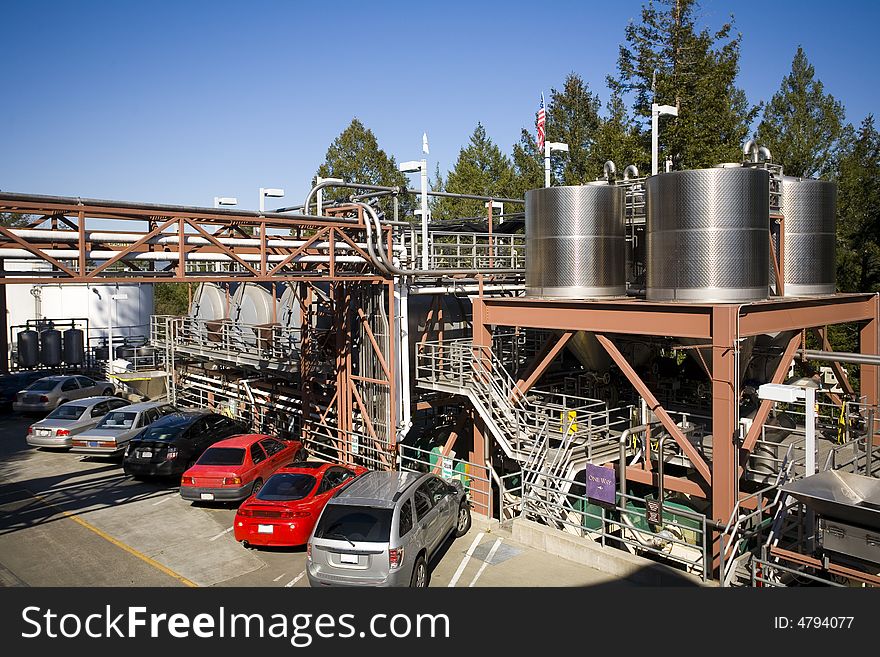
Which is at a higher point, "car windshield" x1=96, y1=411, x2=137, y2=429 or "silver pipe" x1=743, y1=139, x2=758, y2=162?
"silver pipe" x1=743, y1=139, x2=758, y2=162

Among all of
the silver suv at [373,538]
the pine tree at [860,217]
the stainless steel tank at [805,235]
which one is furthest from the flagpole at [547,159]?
the pine tree at [860,217]

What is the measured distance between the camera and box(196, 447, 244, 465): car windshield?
1603cm

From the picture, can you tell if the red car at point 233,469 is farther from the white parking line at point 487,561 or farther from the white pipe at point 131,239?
the white parking line at point 487,561

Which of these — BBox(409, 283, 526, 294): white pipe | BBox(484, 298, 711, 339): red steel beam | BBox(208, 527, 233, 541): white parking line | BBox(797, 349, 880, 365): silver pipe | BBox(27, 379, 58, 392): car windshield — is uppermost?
BBox(409, 283, 526, 294): white pipe

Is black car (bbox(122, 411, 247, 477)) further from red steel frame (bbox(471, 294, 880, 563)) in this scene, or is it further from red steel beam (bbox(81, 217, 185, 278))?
red steel frame (bbox(471, 294, 880, 563))

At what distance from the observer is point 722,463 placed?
43.4 feet

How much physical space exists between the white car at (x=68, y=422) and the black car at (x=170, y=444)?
3792 millimetres

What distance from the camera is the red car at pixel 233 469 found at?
15.5m

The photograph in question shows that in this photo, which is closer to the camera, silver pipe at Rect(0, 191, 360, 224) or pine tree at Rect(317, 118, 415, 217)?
silver pipe at Rect(0, 191, 360, 224)

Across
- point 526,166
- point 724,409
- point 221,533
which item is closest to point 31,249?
point 221,533

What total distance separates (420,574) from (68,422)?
1519cm

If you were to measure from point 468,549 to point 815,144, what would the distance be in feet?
155

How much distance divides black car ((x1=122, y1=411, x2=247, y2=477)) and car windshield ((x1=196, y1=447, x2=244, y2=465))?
1.88 m

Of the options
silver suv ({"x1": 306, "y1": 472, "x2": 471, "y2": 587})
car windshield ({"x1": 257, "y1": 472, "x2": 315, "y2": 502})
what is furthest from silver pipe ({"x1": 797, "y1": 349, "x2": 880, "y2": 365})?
car windshield ({"x1": 257, "y1": 472, "x2": 315, "y2": 502})
